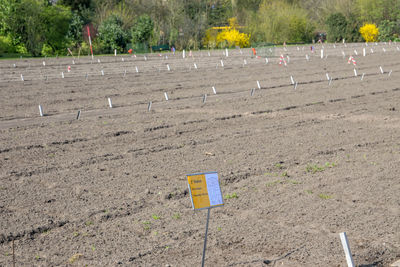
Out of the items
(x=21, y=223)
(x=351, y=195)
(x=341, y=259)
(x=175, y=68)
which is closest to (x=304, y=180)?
(x=351, y=195)

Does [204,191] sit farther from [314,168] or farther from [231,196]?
[314,168]

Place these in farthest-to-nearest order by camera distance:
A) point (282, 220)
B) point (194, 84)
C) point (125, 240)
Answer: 1. point (194, 84)
2. point (282, 220)
3. point (125, 240)

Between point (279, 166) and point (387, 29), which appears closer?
point (279, 166)

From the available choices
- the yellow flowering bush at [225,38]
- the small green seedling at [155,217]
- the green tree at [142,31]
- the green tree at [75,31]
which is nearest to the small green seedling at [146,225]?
the small green seedling at [155,217]

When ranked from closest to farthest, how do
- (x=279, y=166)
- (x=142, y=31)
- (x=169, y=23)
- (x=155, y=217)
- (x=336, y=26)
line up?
1. (x=155, y=217)
2. (x=279, y=166)
3. (x=142, y=31)
4. (x=169, y=23)
5. (x=336, y=26)

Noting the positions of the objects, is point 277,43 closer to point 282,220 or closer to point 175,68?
point 175,68

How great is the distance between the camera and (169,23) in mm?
61250

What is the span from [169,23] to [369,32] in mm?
27768

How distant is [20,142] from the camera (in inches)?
483

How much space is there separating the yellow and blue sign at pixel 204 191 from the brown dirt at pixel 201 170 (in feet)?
2.87

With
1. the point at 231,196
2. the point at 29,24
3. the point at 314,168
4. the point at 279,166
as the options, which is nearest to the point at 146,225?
the point at 231,196

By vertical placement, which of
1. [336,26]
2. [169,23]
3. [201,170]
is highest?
[169,23]

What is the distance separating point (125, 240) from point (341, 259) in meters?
2.63

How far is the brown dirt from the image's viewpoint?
6.03 metres
